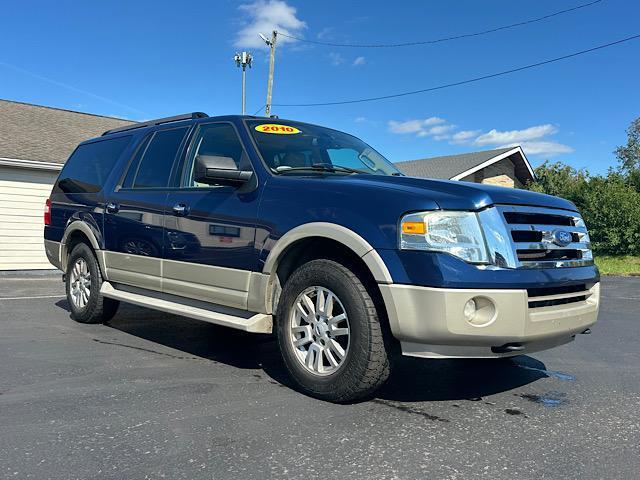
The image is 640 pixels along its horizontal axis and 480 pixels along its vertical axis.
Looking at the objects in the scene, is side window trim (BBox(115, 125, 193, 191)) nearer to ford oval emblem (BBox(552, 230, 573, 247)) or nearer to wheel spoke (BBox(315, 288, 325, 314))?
wheel spoke (BBox(315, 288, 325, 314))

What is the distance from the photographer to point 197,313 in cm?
446

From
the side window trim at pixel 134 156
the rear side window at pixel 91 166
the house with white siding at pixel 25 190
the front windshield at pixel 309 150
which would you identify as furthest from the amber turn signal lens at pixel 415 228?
the house with white siding at pixel 25 190

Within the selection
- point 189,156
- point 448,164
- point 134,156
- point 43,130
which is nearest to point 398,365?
point 189,156

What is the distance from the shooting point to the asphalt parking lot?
8.84ft

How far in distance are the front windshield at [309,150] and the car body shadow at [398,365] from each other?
1.65 m

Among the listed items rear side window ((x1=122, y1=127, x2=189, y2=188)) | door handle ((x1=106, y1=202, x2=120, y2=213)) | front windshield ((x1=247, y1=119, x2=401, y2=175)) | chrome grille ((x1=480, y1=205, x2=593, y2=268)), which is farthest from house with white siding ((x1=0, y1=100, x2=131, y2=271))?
chrome grille ((x1=480, y1=205, x2=593, y2=268))

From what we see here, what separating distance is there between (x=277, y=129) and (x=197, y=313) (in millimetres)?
1668

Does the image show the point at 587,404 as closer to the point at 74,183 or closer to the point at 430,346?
the point at 430,346

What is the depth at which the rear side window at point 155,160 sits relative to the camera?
16.8 ft

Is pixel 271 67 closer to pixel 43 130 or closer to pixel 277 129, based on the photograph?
pixel 43 130

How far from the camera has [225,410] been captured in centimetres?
344

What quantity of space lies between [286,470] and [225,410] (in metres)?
0.92

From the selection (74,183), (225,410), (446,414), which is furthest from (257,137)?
(74,183)

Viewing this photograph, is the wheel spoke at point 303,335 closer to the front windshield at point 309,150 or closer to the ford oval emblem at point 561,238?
the front windshield at point 309,150
